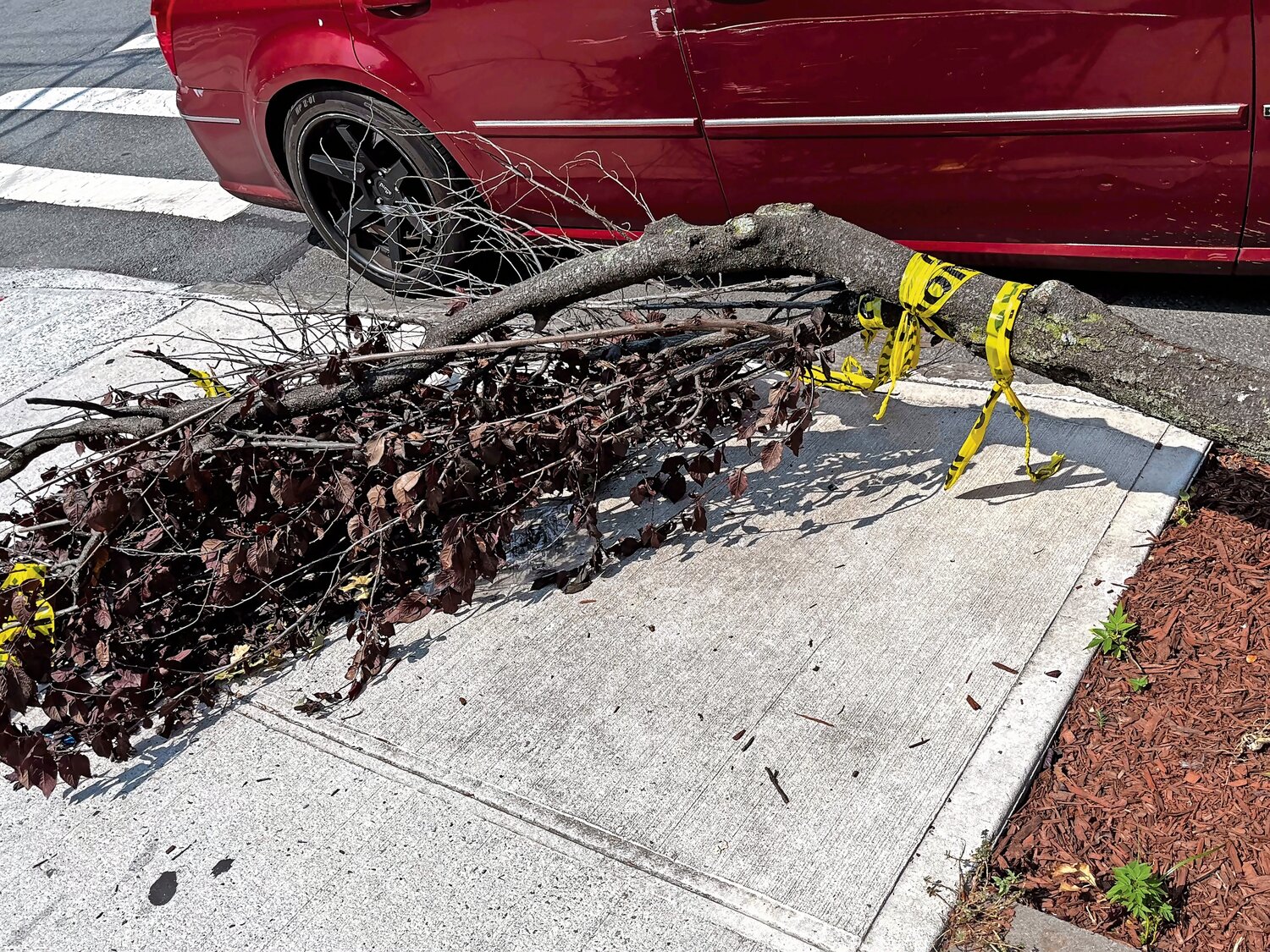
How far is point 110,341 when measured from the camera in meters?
5.66

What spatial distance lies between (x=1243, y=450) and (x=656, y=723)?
5.06 feet

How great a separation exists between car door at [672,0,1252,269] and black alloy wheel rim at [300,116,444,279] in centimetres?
157

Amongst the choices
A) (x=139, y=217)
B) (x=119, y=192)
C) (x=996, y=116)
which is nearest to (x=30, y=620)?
(x=996, y=116)

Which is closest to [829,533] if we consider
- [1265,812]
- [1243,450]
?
[1243,450]

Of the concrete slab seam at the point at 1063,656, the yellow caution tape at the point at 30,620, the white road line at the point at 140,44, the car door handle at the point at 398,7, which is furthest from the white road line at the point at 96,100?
the concrete slab seam at the point at 1063,656

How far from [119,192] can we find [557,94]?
14.8ft

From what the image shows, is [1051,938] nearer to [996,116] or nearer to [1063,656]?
[1063,656]

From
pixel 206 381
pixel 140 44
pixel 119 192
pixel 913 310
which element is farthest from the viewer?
pixel 140 44

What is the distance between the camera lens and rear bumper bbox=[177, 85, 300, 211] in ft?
18.0

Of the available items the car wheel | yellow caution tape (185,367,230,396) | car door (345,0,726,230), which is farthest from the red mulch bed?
the car wheel

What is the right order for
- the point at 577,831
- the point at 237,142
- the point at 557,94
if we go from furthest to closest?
the point at 237,142
the point at 557,94
the point at 577,831

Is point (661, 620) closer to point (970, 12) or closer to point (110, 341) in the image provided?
point (970, 12)

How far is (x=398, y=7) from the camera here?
466 cm

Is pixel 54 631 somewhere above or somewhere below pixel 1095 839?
above
